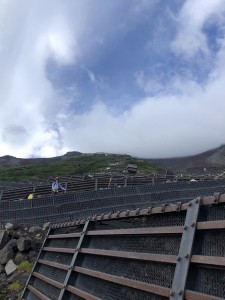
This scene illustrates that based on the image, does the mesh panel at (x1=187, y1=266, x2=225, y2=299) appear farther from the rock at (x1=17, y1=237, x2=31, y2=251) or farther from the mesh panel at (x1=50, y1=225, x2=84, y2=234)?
the rock at (x1=17, y1=237, x2=31, y2=251)

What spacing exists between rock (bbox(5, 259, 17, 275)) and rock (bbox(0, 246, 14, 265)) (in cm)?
30

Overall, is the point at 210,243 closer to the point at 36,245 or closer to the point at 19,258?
the point at 19,258

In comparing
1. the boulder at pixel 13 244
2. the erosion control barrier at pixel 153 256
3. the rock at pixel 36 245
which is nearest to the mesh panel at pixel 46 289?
the erosion control barrier at pixel 153 256

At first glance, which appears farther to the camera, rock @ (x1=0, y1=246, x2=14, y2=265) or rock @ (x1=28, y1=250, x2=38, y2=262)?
rock @ (x1=0, y1=246, x2=14, y2=265)

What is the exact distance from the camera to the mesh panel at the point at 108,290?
3992 mm

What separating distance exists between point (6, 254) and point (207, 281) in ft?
28.9

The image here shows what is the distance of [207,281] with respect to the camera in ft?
10.6

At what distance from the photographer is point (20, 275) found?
10.1m

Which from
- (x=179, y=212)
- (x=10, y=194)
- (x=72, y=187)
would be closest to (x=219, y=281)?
(x=179, y=212)

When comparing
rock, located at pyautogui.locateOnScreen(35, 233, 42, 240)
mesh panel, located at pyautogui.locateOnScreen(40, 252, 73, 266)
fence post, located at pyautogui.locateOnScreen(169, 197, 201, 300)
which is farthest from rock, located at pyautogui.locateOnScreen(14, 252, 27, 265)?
fence post, located at pyautogui.locateOnScreen(169, 197, 201, 300)

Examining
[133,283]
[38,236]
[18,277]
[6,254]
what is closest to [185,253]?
[133,283]

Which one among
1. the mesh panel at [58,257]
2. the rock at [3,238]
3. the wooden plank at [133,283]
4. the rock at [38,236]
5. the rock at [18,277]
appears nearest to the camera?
the wooden plank at [133,283]

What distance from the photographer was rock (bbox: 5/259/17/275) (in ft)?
34.3

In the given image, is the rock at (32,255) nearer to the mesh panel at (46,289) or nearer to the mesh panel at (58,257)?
the mesh panel at (58,257)
